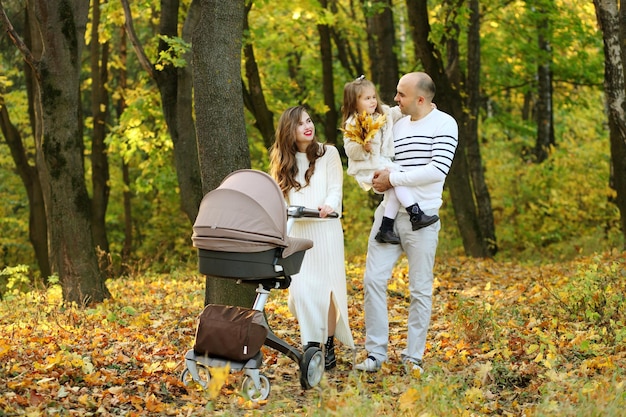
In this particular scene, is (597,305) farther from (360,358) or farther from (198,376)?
(198,376)

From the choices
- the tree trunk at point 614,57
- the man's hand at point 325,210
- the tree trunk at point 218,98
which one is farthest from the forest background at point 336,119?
the man's hand at point 325,210

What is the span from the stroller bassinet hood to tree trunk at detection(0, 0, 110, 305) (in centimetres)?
468

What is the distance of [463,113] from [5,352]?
458 inches

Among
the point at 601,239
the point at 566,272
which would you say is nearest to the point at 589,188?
the point at 601,239

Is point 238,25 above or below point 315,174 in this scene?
above

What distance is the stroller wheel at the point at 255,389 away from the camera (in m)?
5.74

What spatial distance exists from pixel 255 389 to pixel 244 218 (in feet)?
3.94

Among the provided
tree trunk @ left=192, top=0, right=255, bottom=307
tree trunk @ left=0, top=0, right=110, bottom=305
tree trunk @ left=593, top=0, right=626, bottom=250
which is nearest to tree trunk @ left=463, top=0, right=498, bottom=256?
tree trunk @ left=593, top=0, right=626, bottom=250

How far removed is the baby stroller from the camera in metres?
5.53

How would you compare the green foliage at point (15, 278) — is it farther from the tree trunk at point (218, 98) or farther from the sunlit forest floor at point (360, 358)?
the tree trunk at point (218, 98)

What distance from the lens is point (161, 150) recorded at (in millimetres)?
17562

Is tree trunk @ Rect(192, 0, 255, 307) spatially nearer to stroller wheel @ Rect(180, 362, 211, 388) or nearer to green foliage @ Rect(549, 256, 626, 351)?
stroller wheel @ Rect(180, 362, 211, 388)

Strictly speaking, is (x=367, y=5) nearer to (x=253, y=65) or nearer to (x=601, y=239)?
(x=253, y=65)

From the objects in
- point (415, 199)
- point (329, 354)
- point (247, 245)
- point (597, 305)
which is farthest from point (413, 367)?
point (597, 305)
